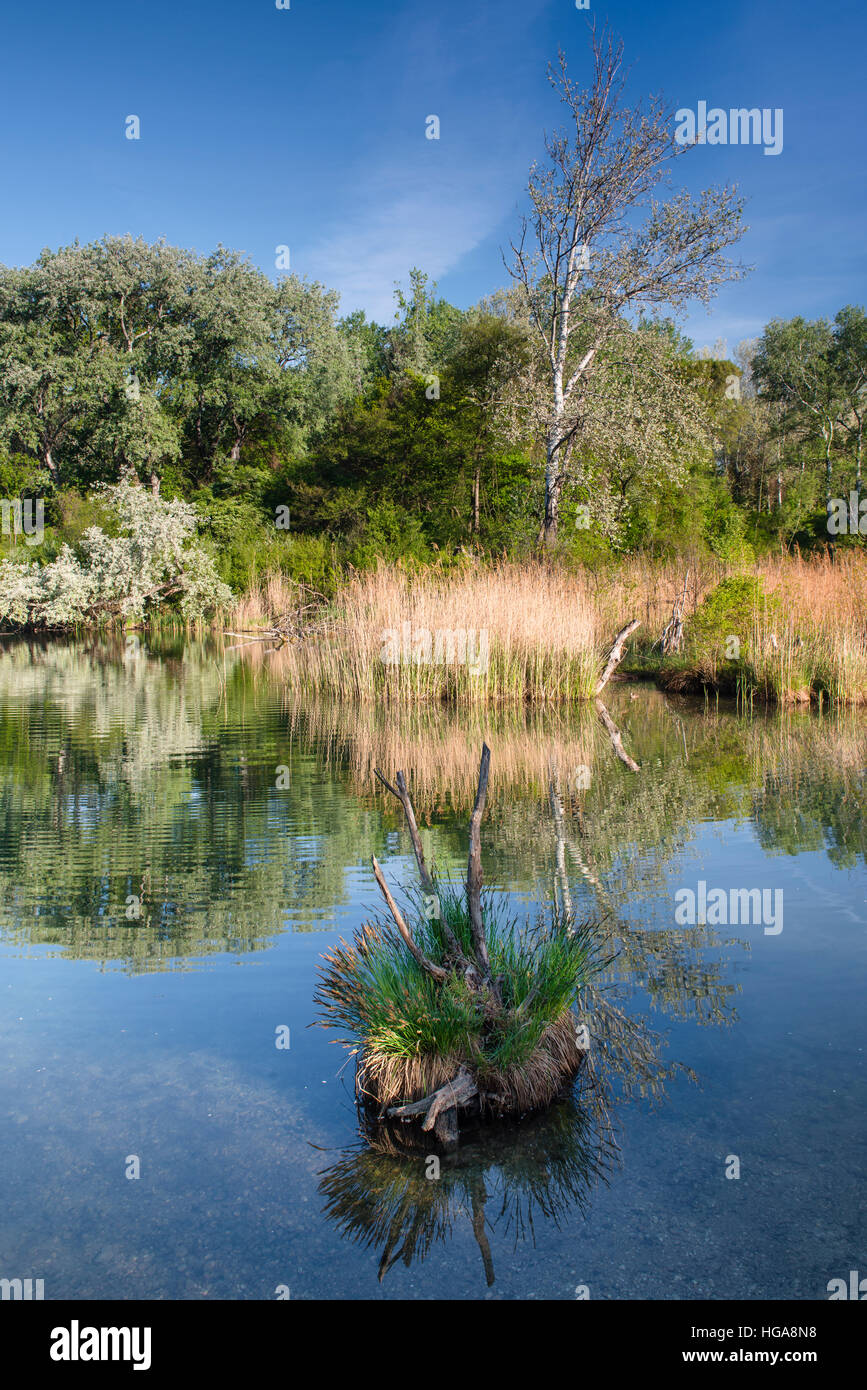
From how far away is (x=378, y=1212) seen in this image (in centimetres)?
310

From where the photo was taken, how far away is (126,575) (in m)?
31.8

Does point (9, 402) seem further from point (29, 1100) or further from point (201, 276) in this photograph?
point (29, 1100)

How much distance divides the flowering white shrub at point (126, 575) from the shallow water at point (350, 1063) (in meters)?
23.1

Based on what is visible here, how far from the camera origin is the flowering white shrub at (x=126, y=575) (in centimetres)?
3170

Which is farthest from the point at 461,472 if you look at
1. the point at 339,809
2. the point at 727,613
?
the point at 339,809

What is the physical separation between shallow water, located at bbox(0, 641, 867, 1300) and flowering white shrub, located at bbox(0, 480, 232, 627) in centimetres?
2308

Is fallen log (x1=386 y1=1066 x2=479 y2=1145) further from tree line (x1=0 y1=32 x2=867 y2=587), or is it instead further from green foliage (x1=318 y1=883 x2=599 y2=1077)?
tree line (x1=0 y1=32 x2=867 y2=587)

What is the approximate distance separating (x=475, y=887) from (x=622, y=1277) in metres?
1.49

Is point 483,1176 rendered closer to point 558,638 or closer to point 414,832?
point 414,832

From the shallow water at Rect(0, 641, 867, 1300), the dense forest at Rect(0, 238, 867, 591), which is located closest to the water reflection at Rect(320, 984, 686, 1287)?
the shallow water at Rect(0, 641, 867, 1300)

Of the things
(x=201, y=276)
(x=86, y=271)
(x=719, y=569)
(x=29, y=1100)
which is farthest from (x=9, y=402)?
(x=29, y=1100)

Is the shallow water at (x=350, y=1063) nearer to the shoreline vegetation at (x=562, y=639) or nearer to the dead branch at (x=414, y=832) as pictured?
the dead branch at (x=414, y=832)

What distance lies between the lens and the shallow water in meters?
2.91
